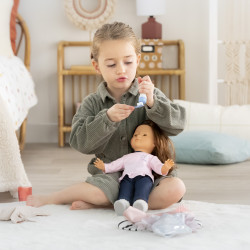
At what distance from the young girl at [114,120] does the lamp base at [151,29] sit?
1.69 m

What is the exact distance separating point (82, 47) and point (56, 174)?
1.43 meters

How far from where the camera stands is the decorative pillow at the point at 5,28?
123 inches

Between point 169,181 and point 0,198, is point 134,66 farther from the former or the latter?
point 0,198

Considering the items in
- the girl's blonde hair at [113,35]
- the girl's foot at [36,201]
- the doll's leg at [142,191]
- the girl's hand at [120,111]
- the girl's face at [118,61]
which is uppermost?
the girl's blonde hair at [113,35]

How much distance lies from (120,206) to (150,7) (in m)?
2.01

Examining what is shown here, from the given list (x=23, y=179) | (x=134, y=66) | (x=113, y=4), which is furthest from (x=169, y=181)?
(x=113, y=4)

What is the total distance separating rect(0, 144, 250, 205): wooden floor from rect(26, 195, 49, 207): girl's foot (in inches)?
7.4

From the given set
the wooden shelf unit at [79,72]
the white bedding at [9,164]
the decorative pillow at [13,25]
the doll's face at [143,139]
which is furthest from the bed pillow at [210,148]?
the decorative pillow at [13,25]

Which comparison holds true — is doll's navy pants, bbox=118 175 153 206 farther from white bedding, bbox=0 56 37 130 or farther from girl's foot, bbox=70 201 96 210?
white bedding, bbox=0 56 37 130

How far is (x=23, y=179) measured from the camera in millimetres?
1933

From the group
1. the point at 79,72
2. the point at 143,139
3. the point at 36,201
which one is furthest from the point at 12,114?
the point at 79,72

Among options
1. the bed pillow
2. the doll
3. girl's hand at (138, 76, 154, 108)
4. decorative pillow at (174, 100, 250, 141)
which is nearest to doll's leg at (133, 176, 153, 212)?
the doll

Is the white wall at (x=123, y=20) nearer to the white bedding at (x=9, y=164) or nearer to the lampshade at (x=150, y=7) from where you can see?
the lampshade at (x=150, y=7)

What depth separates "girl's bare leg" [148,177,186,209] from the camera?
1.68m
